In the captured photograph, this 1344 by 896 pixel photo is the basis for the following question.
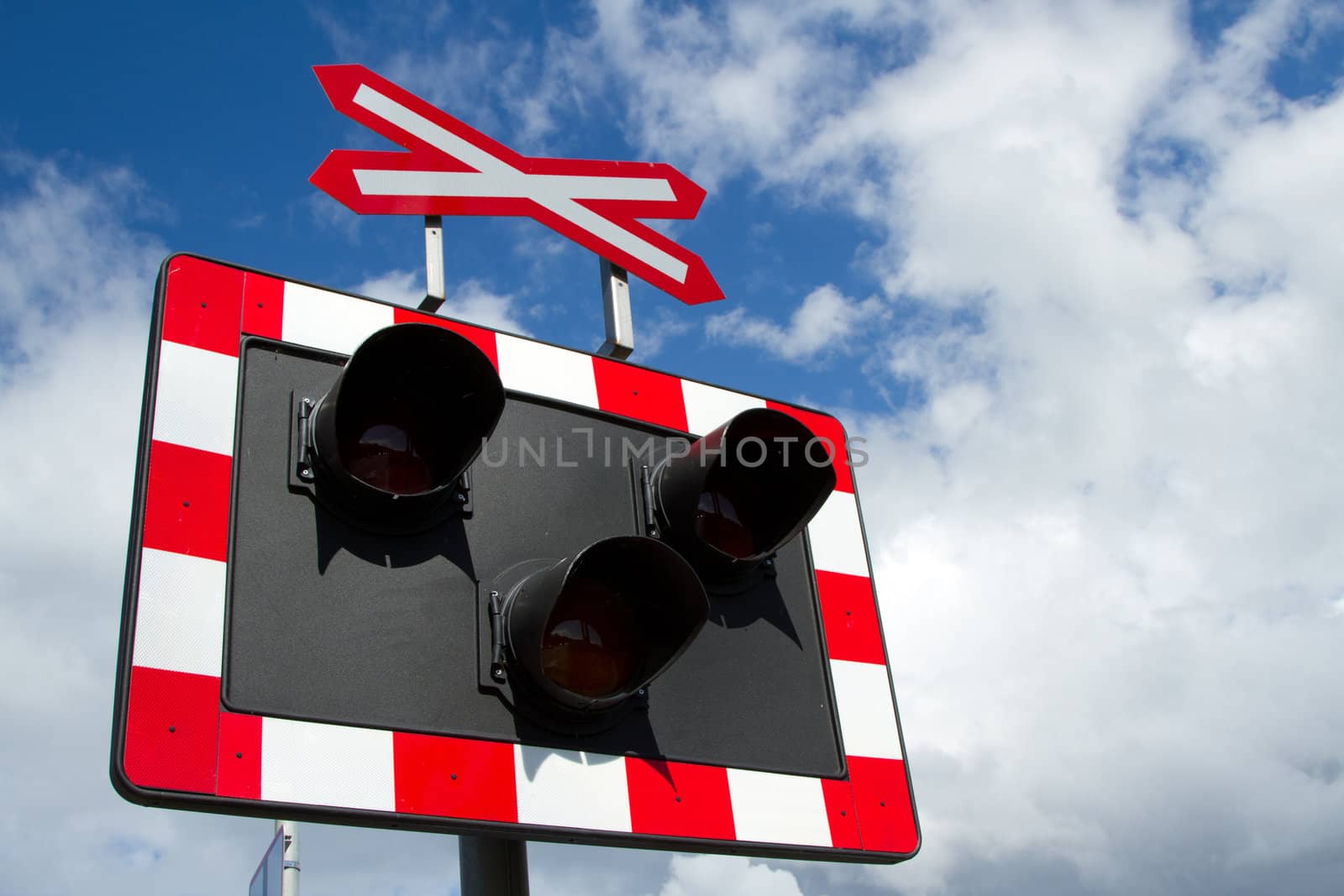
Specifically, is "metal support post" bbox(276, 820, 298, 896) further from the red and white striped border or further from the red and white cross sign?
the red and white striped border

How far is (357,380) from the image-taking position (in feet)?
7.04

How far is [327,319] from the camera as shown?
2.40 metres

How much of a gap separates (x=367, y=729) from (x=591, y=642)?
0.40 metres

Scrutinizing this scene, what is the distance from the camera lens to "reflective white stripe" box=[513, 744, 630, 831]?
2018mm

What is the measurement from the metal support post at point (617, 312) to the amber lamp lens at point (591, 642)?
1.00m

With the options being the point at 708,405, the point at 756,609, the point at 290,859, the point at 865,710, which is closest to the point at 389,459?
the point at 756,609

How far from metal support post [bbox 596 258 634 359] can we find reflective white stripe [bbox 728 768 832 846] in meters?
1.15

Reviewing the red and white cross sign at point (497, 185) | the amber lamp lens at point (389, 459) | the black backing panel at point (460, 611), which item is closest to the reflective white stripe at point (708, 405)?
the black backing panel at point (460, 611)

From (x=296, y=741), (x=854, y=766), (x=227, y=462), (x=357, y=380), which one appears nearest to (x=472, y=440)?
(x=357, y=380)

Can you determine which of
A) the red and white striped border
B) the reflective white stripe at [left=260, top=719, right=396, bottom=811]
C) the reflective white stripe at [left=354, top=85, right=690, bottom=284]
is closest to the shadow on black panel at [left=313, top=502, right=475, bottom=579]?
the red and white striped border

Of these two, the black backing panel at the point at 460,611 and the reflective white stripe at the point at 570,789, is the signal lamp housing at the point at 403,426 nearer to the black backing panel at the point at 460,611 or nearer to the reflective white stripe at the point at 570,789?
the black backing panel at the point at 460,611

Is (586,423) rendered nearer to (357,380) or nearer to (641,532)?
(641,532)

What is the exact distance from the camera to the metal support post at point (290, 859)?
5211 millimetres

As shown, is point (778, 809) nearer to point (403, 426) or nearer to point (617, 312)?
point (403, 426)
